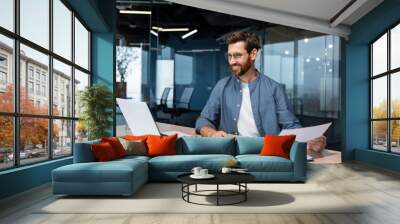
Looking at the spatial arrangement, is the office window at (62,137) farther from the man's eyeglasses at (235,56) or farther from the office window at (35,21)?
the man's eyeglasses at (235,56)

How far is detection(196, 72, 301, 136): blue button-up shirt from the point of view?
8859 mm

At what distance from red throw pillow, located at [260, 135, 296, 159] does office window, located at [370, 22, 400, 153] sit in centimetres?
310

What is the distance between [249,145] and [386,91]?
3930 mm

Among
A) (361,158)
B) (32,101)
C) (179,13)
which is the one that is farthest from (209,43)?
(32,101)

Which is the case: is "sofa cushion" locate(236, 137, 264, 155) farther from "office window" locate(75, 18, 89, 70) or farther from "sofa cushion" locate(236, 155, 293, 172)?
"office window" locate(75, 18, 89, 70)

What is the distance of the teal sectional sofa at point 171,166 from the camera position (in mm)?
4738

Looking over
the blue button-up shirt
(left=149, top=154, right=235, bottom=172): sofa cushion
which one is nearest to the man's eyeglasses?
the blue button-up shirt

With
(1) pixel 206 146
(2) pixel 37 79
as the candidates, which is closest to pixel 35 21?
(2) pixel 37 79

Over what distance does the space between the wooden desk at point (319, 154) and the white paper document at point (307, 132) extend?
382 millimetres

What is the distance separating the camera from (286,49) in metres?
10.7

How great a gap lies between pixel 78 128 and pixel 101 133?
0.45 meters

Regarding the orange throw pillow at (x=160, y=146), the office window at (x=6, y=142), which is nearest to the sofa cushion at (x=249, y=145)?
the orange throw pillow at (x=160, y=146)

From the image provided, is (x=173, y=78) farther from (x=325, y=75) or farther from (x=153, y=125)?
(x=325, y=75)

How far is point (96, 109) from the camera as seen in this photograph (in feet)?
26.1
